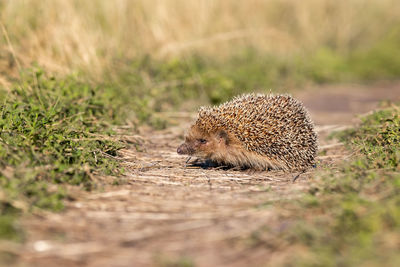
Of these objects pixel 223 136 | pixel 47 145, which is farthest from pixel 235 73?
pixel 47 145

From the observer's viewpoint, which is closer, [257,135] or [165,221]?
[165,221]

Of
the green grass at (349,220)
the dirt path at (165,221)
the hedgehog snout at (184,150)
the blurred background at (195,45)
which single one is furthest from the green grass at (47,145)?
the green grass at (349,220)

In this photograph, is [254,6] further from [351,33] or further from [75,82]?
[75,82]

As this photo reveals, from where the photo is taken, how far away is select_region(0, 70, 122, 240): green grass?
11.2 feet

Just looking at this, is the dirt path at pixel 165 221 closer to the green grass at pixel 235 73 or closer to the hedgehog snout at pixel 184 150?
the hedgehog snout at pixel 184 150

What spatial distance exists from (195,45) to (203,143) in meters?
4.82

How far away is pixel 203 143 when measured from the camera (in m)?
5.54

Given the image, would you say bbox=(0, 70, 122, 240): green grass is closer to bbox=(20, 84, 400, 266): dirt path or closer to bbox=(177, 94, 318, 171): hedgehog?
bbox=(20, 84, 400, 266): dirt path

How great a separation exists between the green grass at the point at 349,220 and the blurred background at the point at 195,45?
4.13m

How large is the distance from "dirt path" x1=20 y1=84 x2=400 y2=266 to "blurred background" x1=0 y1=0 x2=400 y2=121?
116 inches

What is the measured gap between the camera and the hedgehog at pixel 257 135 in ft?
17.3

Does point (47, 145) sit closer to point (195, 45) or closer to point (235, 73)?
point (195, 45)

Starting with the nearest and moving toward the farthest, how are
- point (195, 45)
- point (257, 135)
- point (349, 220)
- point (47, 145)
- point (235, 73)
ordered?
point (349, 220), point (47, 145), point (257, 135), point (195, 45), point (235, 73)

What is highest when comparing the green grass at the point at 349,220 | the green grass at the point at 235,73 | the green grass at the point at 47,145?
the green grass at the point at 235,73
